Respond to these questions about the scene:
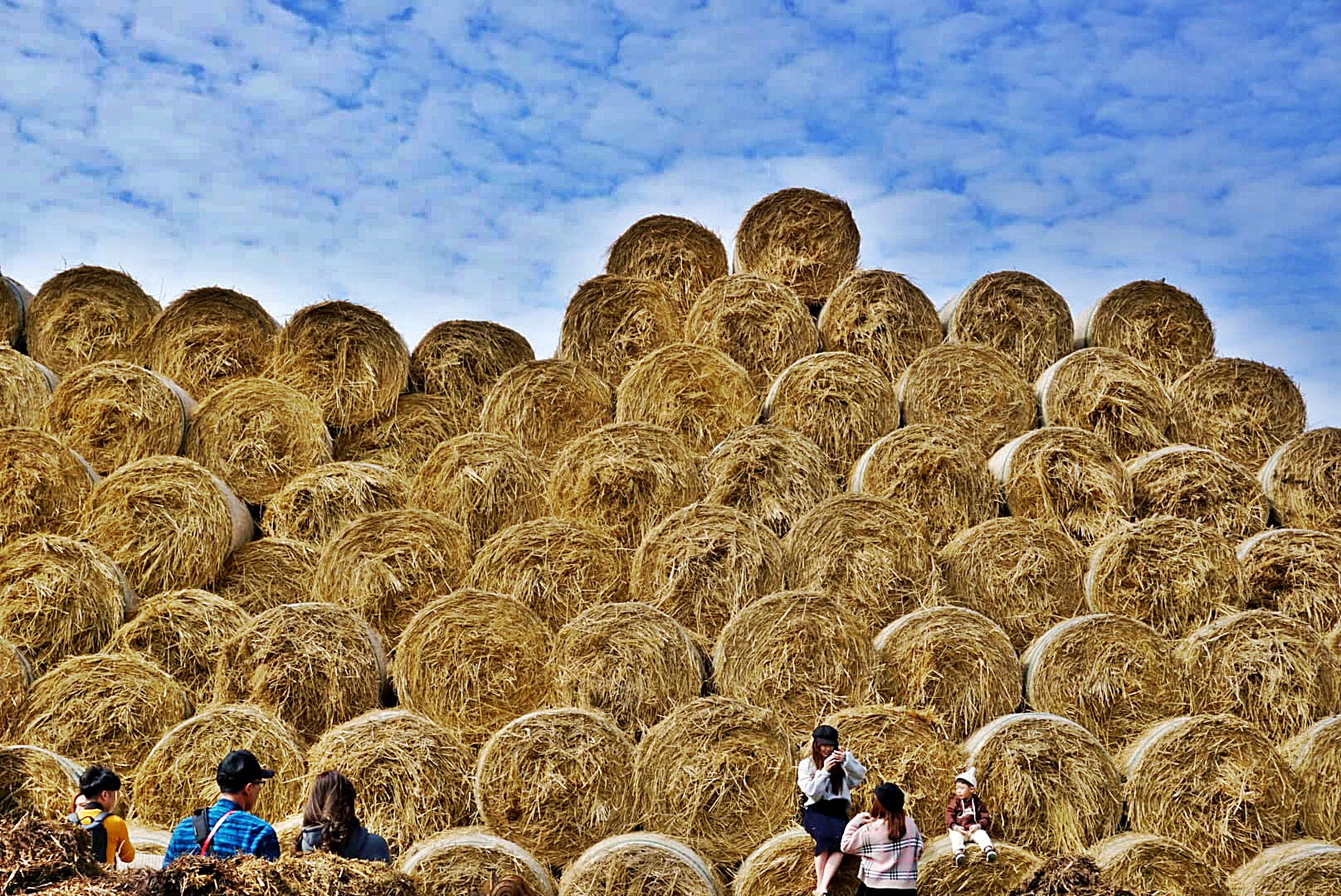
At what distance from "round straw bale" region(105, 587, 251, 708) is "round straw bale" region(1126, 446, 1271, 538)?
19.1ft

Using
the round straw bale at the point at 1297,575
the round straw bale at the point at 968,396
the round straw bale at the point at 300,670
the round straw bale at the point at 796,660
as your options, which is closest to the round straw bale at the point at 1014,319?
the round straw bale at the point at 968,396

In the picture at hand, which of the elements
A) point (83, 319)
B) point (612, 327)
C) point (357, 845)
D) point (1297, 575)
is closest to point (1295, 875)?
point (1297, 575)

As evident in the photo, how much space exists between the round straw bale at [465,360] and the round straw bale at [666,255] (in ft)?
4.01

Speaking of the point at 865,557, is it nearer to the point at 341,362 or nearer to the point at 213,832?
the point at 341,362

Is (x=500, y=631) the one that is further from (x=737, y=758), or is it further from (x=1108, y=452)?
(x=1108, y=452)

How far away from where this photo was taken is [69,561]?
688 centimetres

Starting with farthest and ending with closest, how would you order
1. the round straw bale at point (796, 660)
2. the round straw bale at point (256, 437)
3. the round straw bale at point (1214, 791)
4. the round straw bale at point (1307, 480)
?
the round straw bale at point (1307, 480) → the round straw bale at point (256, 437) → the round straw bale at point (796, 660) → the round straw bale at point (1214, 791)

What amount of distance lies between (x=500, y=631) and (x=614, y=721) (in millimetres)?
808

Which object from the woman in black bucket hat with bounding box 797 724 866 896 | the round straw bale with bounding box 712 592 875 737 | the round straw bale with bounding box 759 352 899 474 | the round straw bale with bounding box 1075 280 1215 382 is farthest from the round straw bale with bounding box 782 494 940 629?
the round straw bale with bounding box 1075 280 1215 382

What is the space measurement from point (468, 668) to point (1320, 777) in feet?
15.5

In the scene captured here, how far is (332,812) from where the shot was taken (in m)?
3.97

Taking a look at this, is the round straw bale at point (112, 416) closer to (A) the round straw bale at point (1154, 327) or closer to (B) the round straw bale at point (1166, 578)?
(B) the round straw bale at point (1166, 578)

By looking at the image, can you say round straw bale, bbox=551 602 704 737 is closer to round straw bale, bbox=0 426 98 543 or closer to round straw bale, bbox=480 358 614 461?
round straw bale, bbox=480 358 614 461

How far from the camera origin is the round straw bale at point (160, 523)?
7195 millimetres
